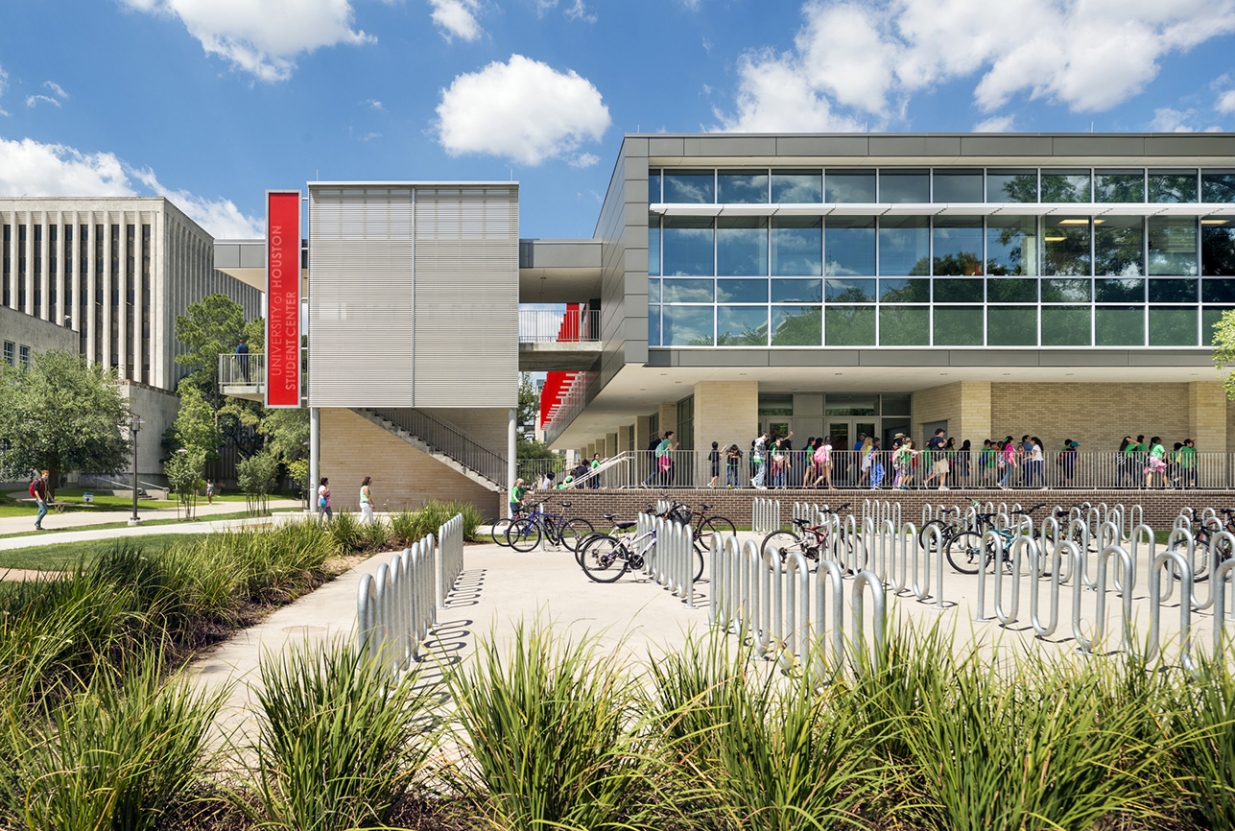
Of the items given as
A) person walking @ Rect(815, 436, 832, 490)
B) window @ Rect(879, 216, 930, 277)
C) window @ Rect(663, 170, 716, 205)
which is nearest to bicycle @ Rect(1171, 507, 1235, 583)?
person walking @ Rect(815, 436, 832, 490)

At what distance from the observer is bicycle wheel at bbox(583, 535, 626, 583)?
12238 mm

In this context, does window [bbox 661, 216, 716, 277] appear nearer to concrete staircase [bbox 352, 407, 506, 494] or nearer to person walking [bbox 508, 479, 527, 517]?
person walking [bbox 508, 479, 527, 517]

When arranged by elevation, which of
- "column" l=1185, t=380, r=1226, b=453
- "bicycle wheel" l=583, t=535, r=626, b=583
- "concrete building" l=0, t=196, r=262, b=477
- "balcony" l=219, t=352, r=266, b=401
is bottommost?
"bicycle wheel" l=583, t=535, r=626, b=583

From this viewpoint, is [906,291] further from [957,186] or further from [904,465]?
[904,465]

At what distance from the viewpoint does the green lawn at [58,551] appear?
43.1 ft

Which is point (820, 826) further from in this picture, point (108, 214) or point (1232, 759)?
point (108, 214)

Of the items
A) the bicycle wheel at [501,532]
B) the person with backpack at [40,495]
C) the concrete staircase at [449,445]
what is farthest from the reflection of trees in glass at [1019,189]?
the person with backpack at [40,495]

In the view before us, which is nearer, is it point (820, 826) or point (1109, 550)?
point (820, 826)

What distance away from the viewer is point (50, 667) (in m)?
5.54

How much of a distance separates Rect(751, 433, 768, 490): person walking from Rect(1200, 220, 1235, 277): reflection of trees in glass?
14.3 m

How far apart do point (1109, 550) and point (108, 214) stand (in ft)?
305

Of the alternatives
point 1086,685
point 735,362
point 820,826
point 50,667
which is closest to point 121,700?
point 50,667

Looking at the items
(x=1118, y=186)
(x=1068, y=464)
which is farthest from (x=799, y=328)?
(x=1118, y=186)

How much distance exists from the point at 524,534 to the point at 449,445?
13.3 meters
